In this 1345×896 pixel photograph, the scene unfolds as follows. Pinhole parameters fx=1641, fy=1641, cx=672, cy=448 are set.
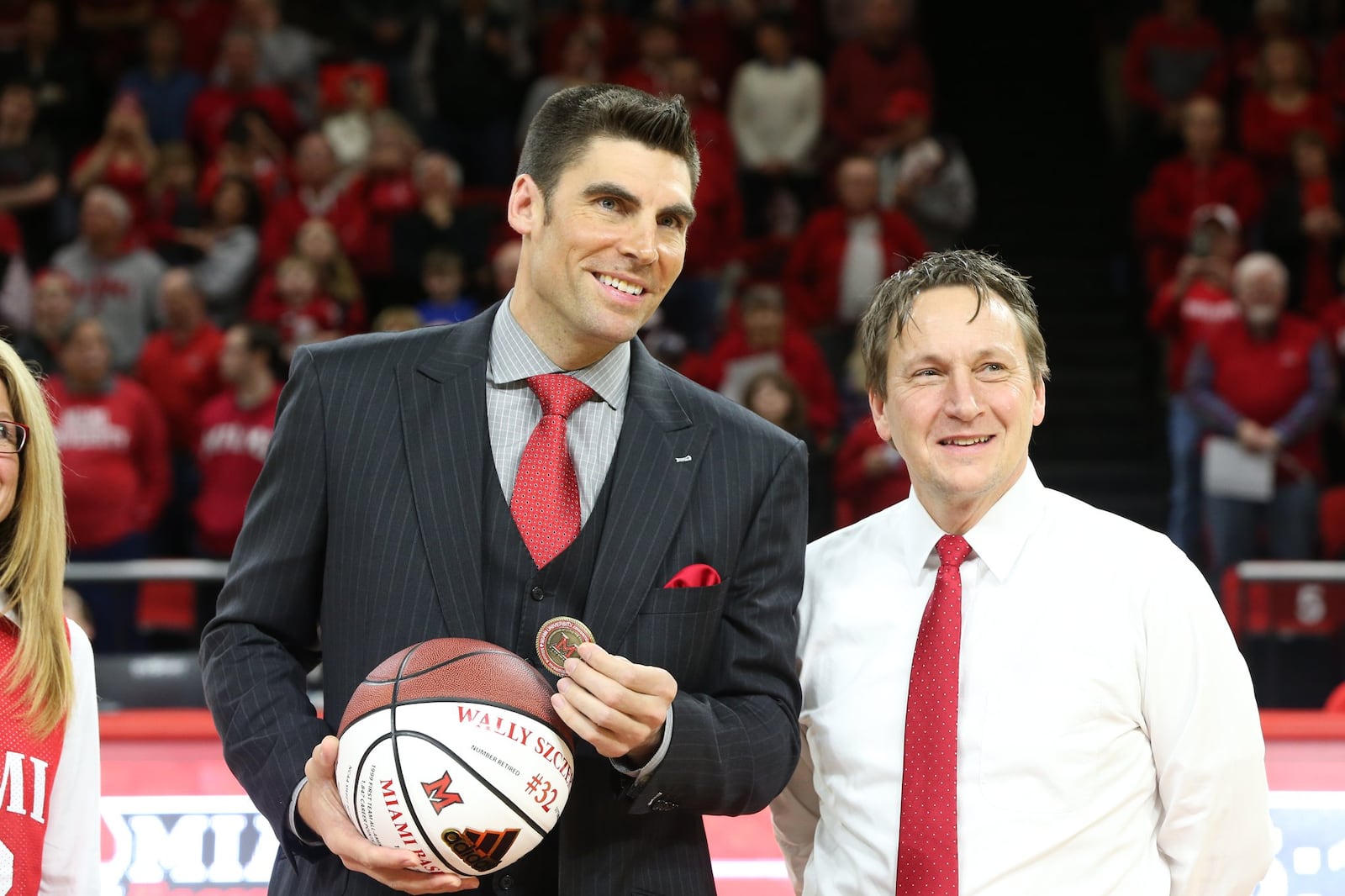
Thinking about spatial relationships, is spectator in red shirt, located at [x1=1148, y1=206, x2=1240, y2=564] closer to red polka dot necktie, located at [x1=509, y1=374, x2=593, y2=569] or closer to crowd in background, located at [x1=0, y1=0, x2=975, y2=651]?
crowd in background, located at [x1=0, y1=0, x2=975, y2=651]

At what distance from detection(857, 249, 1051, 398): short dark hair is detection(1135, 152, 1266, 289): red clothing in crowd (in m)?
6.97

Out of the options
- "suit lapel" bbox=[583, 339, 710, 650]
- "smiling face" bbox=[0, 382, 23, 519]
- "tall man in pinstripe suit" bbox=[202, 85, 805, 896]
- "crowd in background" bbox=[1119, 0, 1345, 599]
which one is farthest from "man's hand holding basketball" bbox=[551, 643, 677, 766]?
"crowd in background" bbox=[1119, 0, 1345, 599]

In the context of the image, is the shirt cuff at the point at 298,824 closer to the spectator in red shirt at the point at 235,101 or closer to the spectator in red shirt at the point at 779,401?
the spectator in red shirt at the point at 779,401

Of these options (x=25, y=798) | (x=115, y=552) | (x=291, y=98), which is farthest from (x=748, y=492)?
(x=291, y=98)

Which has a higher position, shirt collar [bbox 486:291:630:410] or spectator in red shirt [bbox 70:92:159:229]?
spectator in red shirt [bbox 70:92:159:229]

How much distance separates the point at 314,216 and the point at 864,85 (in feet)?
11.7

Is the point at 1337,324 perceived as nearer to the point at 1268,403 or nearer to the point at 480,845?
the point at 1268,403

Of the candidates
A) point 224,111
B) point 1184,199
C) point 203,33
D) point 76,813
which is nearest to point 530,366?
point 76,813

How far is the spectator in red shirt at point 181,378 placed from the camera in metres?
8.70

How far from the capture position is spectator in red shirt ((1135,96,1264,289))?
9.58 metres

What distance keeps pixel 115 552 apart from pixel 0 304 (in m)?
2.40

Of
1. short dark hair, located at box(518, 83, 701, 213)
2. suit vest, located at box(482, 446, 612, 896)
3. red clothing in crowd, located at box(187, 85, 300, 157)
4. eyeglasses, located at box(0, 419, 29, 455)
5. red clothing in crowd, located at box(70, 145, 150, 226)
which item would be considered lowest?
suit vest, located at box(482, 446, 612, 896)

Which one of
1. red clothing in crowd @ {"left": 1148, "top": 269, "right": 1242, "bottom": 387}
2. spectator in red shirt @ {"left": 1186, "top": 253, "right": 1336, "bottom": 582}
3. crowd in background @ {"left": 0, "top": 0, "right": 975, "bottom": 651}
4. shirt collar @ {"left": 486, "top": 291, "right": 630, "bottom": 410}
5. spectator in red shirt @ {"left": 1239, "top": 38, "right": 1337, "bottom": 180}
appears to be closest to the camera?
shirt collar @ {"left": 486, "top": 291, "right": 630, "bottom": 410}

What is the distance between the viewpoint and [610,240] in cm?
283
